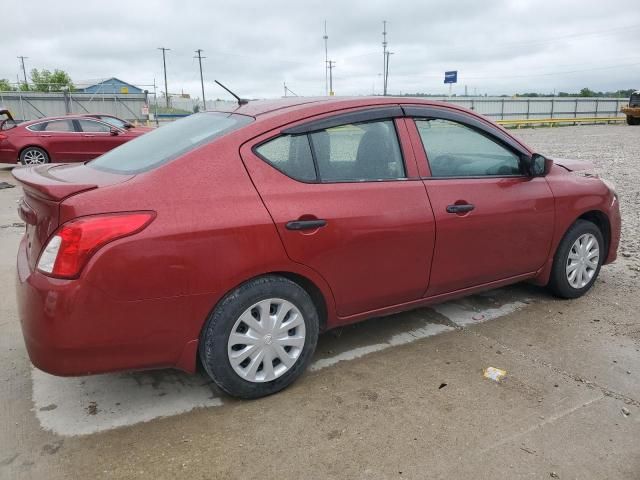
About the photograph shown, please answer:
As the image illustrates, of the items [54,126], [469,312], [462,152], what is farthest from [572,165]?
[54,126]

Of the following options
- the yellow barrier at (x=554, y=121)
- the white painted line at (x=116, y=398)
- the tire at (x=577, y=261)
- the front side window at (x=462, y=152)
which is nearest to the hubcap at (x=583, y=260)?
the tire at (x=577, y=261)

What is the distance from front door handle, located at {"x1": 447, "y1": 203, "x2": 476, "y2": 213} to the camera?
3.35m

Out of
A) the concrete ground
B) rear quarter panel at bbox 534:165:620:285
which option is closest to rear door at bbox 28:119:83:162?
the concrete ground

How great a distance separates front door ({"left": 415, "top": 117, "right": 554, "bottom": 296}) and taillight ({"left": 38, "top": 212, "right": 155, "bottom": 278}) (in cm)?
186

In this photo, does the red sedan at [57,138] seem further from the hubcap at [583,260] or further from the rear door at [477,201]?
the hubcap at [583,260]

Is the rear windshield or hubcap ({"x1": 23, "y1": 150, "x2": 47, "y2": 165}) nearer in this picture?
the rear windshield

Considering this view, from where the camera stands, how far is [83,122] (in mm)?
13281

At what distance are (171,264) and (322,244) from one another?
2.69ft

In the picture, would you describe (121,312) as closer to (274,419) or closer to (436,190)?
(274,419)

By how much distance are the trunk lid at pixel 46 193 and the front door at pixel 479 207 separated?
1.89 m

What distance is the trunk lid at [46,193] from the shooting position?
2414 millimetres

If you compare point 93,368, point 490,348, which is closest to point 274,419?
point 93,368

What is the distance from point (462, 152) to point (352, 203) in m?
1.04

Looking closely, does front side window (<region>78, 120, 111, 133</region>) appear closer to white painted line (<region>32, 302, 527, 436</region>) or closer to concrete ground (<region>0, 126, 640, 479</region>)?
concrete ground (<region>0, 126, 640, 479</region>)
